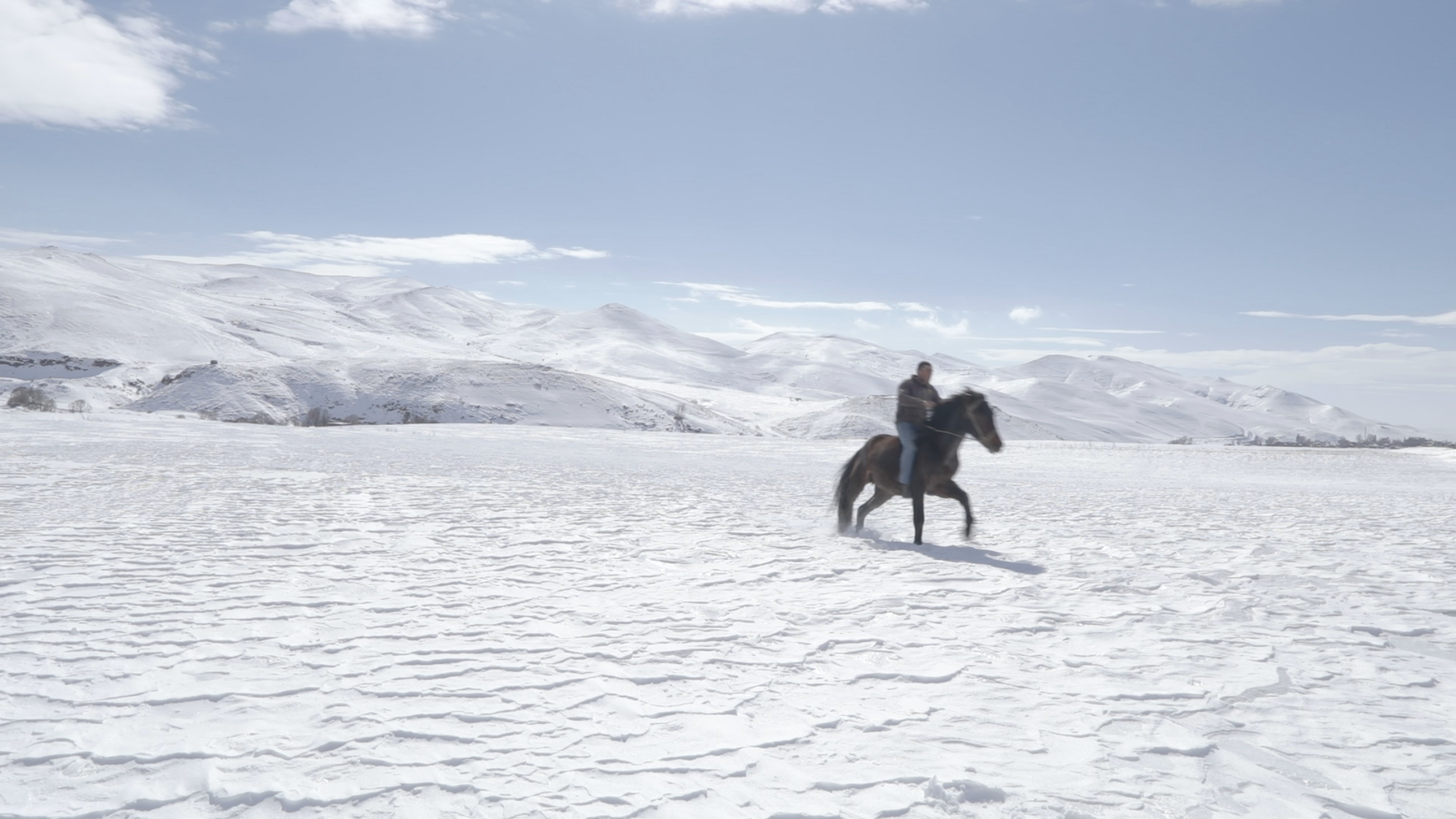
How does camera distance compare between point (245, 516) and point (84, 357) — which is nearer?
point (245, 516)

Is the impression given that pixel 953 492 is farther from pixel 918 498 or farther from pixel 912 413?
pixel 912 413

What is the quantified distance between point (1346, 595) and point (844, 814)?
22.0 feet

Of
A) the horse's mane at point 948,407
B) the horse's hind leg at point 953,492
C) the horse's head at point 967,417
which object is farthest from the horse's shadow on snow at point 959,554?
→ the horse's mane at point 948,407

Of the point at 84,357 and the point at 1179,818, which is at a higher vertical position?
the point at 84,357

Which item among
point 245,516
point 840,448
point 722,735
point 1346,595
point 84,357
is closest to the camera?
point 722,735

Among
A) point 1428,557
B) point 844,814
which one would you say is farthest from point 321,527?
point 1428,557

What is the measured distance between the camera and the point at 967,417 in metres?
10.3

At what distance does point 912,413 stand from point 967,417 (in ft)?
2.23

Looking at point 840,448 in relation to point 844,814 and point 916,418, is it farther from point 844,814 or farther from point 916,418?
point 844,814

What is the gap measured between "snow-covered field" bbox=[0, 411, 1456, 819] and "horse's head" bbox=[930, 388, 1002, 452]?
1.48 meters

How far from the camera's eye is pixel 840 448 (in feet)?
119

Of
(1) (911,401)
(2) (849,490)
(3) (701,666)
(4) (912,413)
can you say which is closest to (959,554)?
(4) (912,413)

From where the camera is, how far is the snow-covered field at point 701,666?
3.72 m

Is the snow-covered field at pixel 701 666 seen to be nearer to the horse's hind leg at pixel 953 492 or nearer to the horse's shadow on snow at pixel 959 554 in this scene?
the horse's shadow on snow at pixel 959 554
